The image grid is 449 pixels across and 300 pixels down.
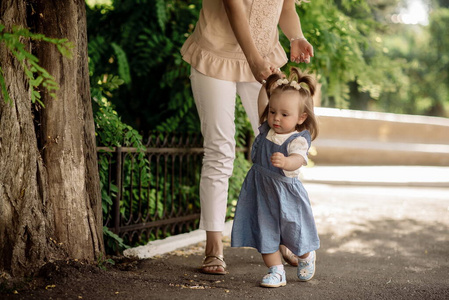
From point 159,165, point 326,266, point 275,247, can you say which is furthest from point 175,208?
point 275,247

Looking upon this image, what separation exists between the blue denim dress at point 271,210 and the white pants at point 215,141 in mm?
352

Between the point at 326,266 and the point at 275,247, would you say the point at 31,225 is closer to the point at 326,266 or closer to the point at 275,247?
the point at 275,247

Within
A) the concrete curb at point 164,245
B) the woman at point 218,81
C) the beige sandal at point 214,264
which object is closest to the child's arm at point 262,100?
the woman at point 218,81

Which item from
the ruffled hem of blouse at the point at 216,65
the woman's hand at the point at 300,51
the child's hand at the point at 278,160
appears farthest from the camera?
the woman's hand at the point at 300,51

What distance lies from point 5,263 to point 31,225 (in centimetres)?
23

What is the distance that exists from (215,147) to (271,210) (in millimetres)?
646

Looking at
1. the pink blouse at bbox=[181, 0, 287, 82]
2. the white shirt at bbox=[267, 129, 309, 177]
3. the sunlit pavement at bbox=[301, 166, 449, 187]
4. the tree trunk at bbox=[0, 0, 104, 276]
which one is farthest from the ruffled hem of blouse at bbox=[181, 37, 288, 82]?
the sunlit pavement at bbox=[301, 166, 449, 187]

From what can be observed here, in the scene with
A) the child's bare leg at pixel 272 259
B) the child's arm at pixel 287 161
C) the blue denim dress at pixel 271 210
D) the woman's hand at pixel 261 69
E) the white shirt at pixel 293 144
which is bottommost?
the child's bare leg at pixel 272 259

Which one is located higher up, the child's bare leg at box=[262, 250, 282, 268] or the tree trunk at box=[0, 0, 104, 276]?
the tree trunk at box=[0, 0, 104, 276]

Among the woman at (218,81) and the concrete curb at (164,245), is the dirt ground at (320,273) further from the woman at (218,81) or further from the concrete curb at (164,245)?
the woman at (218,81)

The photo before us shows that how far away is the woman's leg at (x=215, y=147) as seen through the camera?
3.56m

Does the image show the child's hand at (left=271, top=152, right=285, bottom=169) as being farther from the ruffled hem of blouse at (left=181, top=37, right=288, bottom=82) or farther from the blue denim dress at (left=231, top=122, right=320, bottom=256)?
the ruffled hem of blouse at (left=181, top=37, right=288, bottom=82)

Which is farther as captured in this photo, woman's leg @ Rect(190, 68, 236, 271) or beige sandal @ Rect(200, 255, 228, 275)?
woman's leg @ Rect(190, 68, 236, 271)

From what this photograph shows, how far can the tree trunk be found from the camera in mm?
2756
